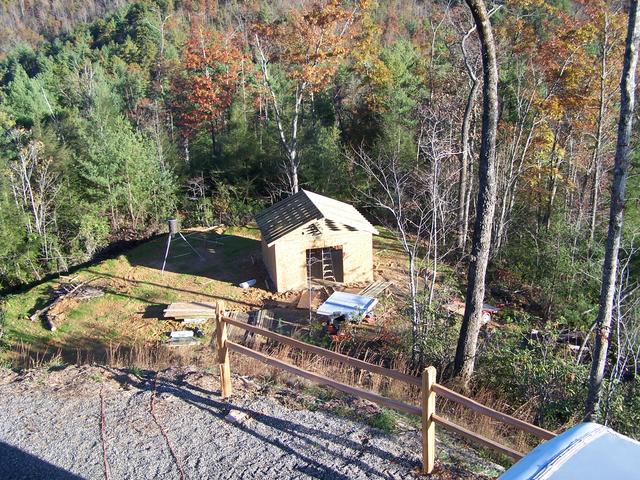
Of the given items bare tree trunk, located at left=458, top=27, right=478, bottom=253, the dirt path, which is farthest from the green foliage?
bare tree trunk, located at left=458, top=27, right=478, bottom=253

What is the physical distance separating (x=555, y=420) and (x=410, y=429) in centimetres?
260

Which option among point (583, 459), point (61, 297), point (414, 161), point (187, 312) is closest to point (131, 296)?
A: point (61, 297)

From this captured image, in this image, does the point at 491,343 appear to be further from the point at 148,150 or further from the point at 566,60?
the point at 148,150

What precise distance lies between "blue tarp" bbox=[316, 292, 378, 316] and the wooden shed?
1353 mm

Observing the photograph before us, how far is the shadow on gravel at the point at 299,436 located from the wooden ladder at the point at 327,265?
9.74 metres

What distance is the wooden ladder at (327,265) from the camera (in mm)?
16531

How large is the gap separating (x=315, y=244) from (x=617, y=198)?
9617mm

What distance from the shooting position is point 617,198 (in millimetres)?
7215

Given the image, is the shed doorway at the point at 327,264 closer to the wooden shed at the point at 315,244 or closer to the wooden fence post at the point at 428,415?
the wooden shed at the point at 315,244

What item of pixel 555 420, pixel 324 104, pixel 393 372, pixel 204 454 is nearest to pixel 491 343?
pixel 555 420

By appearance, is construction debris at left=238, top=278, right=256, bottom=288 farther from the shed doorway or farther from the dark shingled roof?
the shed doorway

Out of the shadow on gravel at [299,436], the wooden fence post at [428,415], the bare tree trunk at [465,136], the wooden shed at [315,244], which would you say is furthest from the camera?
the bare tree trunk at [465,136]

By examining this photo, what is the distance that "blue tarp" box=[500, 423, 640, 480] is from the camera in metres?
3.29

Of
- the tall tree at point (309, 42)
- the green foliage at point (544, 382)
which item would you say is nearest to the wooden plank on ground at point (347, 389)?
the green foliage at point (544, 382)
